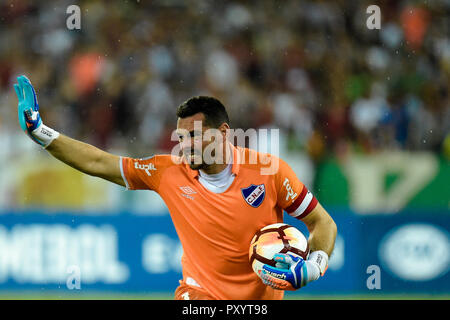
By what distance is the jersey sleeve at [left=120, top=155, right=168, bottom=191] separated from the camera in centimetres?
515

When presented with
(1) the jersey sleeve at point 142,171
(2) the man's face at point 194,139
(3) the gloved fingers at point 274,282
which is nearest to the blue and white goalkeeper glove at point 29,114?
(1) the jersey sleeve at point 142,171

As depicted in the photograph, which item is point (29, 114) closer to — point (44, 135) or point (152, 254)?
point (44, 135)

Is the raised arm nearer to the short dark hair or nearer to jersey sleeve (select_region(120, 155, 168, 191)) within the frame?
jersey sleeve (select_region(120, 155, 168, 191))

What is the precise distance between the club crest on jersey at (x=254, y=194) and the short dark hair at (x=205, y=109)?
472 mm

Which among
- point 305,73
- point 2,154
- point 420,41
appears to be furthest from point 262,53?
point 2,154

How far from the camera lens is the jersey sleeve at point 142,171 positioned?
16.9 ft

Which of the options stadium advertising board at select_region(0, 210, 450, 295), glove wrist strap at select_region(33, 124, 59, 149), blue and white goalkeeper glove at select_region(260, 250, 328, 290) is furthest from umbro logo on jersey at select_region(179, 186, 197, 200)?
stadium advertising board at select_region(0, 210, 450, 295)

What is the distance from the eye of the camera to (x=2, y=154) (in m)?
10.5

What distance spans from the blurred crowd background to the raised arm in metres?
5.82

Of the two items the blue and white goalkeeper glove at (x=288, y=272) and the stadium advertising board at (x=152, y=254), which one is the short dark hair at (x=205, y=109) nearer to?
the blue and white goalkeeper glove at (x=288, y=272)

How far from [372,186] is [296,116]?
158cm

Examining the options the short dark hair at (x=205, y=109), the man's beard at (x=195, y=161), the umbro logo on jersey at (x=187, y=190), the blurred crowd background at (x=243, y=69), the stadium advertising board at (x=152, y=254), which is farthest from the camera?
the blurred crowd background at (x=243, y=69)

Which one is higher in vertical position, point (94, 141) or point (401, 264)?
point (94, 141)
